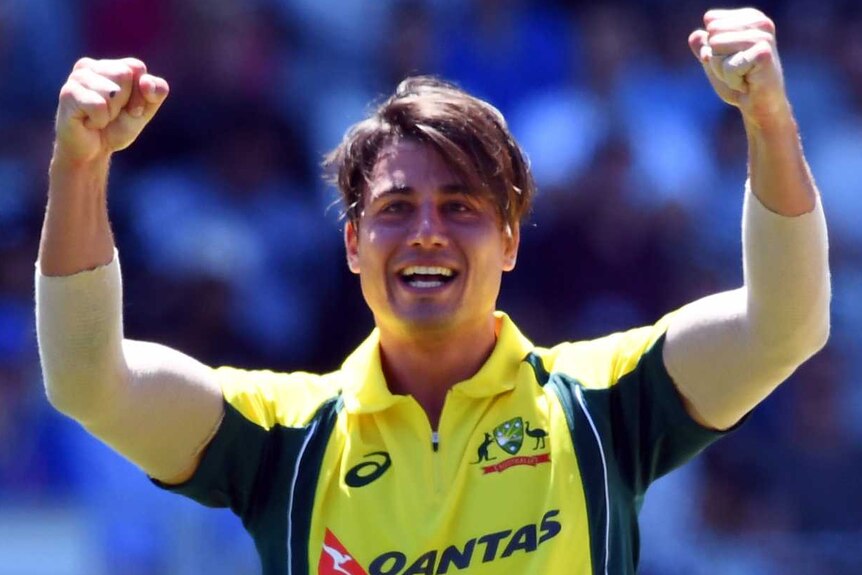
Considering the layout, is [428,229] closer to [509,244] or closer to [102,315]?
[509,244]

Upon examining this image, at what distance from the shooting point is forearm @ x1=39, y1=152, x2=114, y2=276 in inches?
103

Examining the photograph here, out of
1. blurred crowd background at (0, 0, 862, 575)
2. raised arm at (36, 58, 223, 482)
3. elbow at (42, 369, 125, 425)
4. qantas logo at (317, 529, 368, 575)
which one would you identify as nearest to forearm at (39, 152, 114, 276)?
raised arm at (36, 58, 223, 482)

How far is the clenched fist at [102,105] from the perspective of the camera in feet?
8.25

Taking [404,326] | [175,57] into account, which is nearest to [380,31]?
[175,57]

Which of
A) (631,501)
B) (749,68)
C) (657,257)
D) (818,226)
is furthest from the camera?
(657,257)

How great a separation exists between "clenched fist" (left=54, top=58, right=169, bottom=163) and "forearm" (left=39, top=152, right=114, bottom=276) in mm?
28

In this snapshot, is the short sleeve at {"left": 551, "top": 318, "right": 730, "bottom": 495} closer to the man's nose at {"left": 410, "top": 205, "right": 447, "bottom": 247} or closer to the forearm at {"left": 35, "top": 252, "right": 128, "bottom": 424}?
the man's nose at {"left": 410, "top": 205, "right": 447, "bottom": 247}

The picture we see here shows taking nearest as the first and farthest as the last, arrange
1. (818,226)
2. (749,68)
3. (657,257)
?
(749,68) < (818,226) < (657,257)

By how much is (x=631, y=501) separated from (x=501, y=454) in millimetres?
239

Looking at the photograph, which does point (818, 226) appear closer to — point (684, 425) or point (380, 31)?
point (684, 425)

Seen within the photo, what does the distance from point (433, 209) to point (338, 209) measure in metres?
3.34

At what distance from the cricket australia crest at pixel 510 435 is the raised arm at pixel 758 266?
270 millimetres

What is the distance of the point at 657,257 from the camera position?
610 cm

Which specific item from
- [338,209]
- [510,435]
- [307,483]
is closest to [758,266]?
[510,435]
